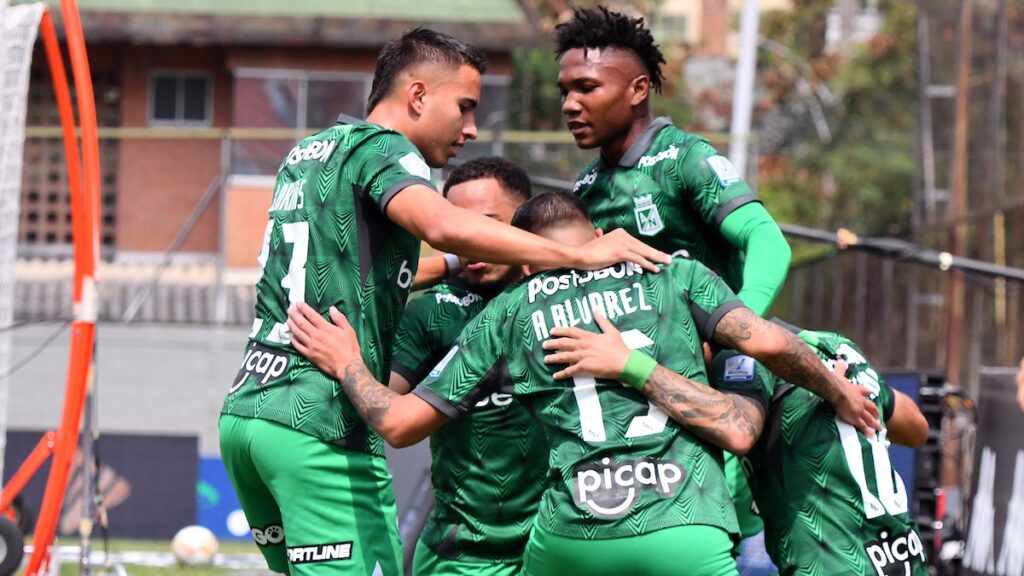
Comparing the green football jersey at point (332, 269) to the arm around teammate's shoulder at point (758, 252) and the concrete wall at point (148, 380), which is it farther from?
the concrete wall at point (148, 380)

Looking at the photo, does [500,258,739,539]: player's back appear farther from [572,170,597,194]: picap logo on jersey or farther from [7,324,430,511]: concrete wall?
[7,324,430,511]: concrete wall

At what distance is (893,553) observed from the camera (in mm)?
4840

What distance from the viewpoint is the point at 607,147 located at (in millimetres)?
5594

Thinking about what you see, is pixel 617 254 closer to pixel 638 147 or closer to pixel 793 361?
pixel 793 361

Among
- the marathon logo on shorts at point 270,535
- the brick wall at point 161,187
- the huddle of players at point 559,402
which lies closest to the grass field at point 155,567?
the brick wall at point 161,187

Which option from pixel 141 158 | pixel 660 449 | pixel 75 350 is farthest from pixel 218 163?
pixel 660 449

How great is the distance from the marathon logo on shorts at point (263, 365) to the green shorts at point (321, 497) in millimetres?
133

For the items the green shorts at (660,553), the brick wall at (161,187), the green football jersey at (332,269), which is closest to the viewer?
the green shorts at (660,553)

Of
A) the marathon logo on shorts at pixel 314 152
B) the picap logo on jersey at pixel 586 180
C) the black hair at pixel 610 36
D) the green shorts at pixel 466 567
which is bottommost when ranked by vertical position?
the green shorts at pixel 466 567

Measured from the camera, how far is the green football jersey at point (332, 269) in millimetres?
4570

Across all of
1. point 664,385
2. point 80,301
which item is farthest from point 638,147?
point 80,301

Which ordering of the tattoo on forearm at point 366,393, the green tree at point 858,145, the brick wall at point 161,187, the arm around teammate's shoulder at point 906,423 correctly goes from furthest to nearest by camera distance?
1. the green tree at point 858,145
2. the brick wall at point 161,187
3. the arm around teammate's shoulder at point 906,423
4. the tattoo on forearm at point 366,393

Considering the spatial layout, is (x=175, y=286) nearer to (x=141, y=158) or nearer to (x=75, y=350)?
(x=141, y=158)

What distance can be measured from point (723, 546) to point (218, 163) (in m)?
16.2
